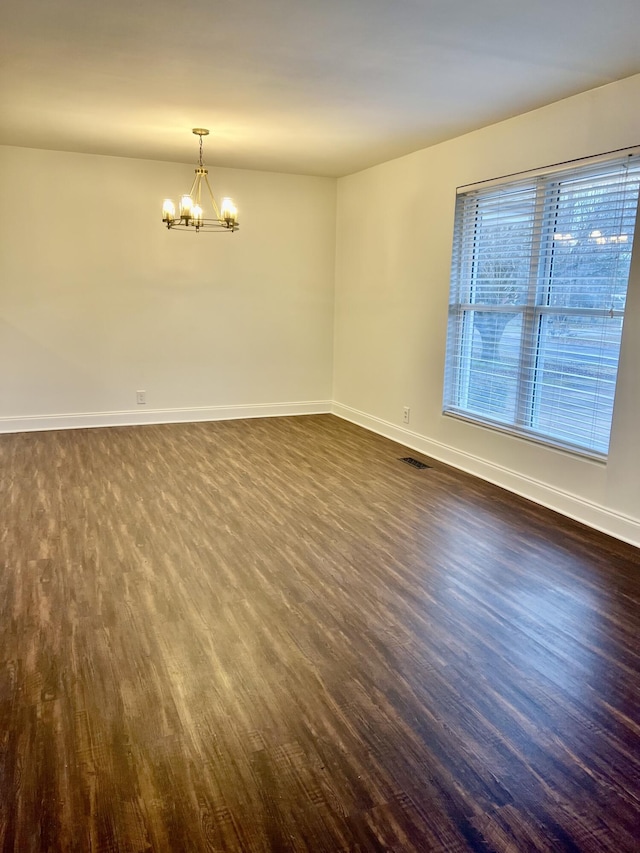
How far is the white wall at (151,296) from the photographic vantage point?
5387mm

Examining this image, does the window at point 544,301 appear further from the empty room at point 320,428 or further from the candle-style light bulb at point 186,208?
the candle-style light bulb at point 186,208

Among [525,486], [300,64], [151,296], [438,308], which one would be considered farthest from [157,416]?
[300,64]

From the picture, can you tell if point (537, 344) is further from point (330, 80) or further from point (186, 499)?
point (186, 499)

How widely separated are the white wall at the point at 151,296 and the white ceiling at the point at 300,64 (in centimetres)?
94

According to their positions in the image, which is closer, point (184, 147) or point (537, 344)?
point (537, 344)

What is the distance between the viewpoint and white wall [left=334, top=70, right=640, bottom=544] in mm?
3350

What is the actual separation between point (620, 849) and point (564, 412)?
273cm

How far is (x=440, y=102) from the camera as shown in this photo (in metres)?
3.62

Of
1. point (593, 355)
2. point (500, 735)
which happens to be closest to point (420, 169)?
point (593, 355)

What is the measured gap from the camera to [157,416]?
6051mm

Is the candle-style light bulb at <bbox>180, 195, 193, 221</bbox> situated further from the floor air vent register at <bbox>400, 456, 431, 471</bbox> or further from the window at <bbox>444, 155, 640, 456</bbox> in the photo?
the floor air vent register at <bbox>400, 456, 431, 471</bbox>

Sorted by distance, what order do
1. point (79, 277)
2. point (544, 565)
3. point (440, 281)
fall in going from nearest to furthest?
point (544, 565) → point (440, 281) → point (79, 277)

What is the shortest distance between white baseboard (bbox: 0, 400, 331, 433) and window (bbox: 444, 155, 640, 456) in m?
2.22

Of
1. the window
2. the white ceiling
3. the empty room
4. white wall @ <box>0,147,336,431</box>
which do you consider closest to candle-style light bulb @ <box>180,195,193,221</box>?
the empty room
